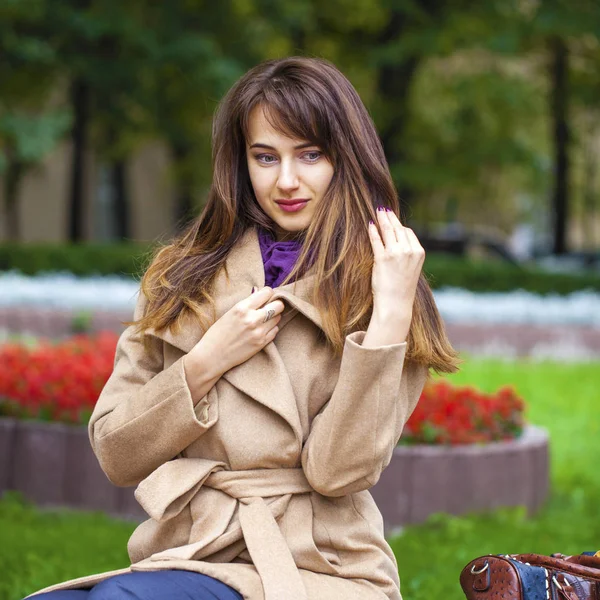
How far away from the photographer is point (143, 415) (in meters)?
2.75

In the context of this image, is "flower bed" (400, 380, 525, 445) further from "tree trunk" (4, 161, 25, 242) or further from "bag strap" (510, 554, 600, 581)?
"tree trunk" (4, 161, 25, 242)

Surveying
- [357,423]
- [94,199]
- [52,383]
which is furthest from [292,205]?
[94,199]

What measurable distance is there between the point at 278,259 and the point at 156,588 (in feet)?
3.10

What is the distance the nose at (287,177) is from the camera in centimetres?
287

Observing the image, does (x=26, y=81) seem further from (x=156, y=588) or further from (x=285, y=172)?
(x=156, y=588)

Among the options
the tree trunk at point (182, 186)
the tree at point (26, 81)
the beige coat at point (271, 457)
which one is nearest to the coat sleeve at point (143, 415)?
the beige coat at point (271, 457)

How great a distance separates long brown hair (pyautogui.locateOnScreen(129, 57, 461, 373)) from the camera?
2811mm

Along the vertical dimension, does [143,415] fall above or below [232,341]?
below

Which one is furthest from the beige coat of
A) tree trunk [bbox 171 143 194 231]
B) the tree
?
tree trunk [bbox 171 143 194 231]

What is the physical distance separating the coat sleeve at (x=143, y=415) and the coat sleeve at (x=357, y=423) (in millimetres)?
300

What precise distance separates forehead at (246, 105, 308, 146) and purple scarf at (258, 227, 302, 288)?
0.28 m

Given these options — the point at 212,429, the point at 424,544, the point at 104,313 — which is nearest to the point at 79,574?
the point at 424,544

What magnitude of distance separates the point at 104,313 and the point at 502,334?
4472mm

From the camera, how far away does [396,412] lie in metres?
2.74
